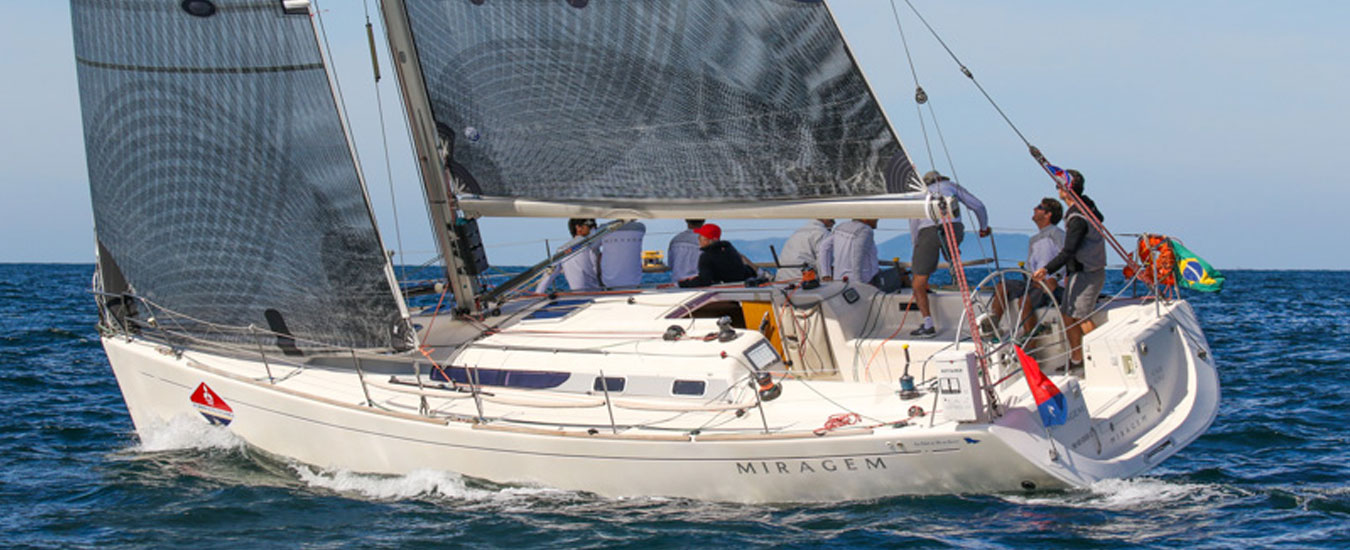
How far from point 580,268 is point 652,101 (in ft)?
9.71

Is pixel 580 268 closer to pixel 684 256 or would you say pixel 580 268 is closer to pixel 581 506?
pixel 684 256

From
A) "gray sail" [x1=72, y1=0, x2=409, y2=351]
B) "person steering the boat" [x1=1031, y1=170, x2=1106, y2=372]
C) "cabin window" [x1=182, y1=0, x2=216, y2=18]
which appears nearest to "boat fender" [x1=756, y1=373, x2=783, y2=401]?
"person steering the boat" [x1=1031, y1=170, x2=1106, y2=372]

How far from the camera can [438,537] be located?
23.7ft

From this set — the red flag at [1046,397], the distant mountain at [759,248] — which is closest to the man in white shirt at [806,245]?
the distant mountain at [759,248]

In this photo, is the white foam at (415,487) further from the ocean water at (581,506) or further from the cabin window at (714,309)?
the cabin window at (714,309)

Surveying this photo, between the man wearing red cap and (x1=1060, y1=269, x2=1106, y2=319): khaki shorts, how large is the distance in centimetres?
289

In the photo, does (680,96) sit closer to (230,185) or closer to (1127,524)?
(230,185)

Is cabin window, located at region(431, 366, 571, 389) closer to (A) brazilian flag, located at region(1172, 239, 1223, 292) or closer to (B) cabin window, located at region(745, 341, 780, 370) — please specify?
(B) cabin window, located at region(745, 341, 780, 370)

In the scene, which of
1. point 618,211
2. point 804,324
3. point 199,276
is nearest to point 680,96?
point 618,211

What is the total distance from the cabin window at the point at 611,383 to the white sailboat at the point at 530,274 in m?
0.10

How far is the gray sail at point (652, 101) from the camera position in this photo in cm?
819

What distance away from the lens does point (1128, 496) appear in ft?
23.7

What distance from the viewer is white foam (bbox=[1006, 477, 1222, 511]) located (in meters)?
7.07

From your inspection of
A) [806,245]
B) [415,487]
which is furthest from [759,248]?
[415,487]
